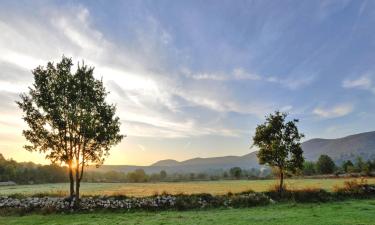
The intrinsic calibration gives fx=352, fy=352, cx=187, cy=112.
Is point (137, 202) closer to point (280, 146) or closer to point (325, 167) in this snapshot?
point (280, 146)

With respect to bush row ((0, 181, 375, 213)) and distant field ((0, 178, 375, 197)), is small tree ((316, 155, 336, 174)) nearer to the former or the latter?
distant field ((0, 178, 375, 197))

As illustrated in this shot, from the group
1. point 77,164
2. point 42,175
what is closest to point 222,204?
point 77,164

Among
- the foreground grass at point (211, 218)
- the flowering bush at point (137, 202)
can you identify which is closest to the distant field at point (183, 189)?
the flowering bush at point (137, 202)

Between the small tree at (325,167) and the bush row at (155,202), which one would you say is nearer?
the bush row at (155,202)

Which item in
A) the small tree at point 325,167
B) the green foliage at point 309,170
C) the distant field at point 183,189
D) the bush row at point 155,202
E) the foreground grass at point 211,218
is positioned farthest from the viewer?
the green foliage at point 309,170

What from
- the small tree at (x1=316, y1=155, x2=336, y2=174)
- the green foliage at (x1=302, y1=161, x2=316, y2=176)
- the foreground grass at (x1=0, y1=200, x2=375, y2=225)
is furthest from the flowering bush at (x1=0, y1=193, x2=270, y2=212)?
the small tree at (x1=316, y1=155, x2=336, y2=174)

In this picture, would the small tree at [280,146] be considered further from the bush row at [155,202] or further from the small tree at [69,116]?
the small tree at [69,116]

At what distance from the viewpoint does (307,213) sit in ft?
92.5

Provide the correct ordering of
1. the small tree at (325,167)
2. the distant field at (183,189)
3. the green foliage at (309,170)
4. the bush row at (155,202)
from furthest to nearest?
the green foliage at (309,170) < the small tree at (325,167) < the distant field at (183,189) < the bush row at (155,202)

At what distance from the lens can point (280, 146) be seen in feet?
139

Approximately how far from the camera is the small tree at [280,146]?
140 feet

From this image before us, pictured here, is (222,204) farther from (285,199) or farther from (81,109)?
(81,109)

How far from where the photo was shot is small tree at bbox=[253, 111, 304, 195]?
42531 mm

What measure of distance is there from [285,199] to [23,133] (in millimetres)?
28152
